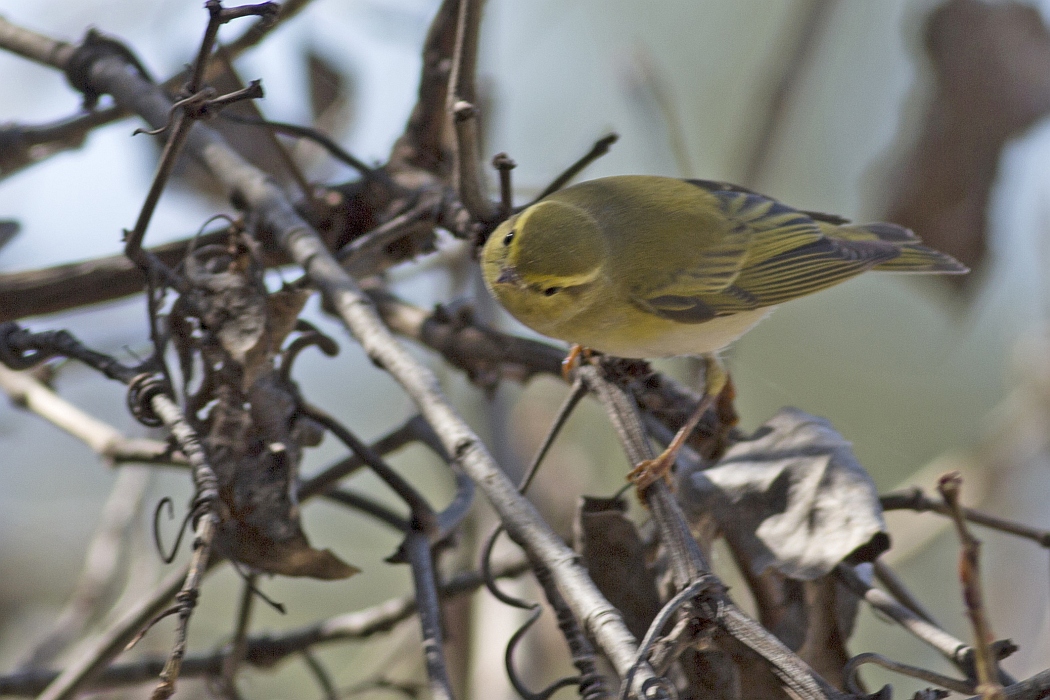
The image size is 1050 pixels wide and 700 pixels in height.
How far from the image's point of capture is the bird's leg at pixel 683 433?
1862 millimetres

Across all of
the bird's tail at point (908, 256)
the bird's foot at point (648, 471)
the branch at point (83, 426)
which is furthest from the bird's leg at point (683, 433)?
the branch at point (83, 426)

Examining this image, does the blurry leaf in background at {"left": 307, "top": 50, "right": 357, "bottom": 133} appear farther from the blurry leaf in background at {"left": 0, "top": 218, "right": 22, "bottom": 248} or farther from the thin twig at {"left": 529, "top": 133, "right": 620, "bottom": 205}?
the thin twig at {"left": 529, "top": 133, "right": 620, "bottom": 205}

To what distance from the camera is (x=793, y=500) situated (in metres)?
1.92

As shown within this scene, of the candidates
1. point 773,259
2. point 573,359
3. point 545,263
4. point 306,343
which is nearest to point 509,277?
point 545,263

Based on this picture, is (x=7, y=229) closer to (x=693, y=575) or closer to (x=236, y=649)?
(x=236, y=649)

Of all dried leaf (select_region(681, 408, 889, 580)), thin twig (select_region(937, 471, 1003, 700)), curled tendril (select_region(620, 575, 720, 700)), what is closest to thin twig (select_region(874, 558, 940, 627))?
dried leaf (select_region(681, 408, 889, 580))

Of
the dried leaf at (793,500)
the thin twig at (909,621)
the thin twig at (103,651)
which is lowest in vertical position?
the thin twig at (909,621)

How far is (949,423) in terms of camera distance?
6.65 metres

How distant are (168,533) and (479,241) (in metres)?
2.81

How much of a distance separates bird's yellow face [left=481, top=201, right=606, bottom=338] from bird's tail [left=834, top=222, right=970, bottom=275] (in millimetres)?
1102

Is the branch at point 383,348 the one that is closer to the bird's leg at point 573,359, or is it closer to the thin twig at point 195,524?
the thin twig at point 195,524

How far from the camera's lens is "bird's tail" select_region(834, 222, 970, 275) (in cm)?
315

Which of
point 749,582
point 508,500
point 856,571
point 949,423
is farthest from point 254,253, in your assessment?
point 949,423

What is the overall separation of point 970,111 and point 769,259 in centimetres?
119
